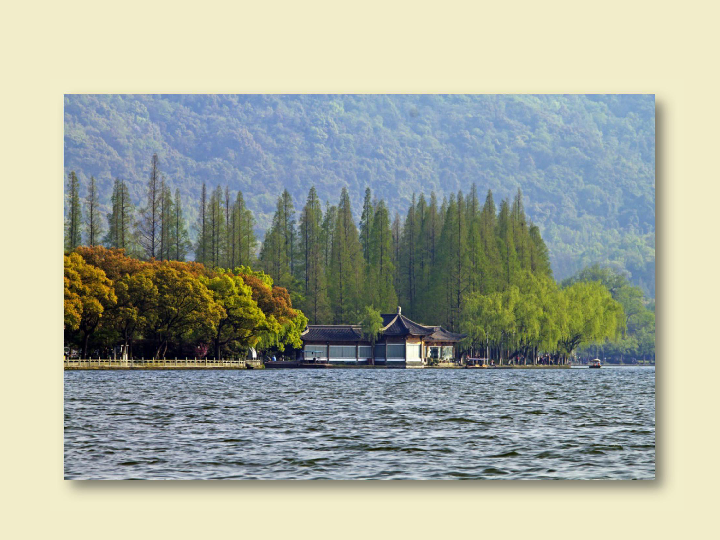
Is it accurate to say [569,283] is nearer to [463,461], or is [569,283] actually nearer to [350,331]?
[350,331]

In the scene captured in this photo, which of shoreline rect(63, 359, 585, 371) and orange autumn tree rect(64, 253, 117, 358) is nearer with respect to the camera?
orange autumn tree rect(64, 253, 117, 358)

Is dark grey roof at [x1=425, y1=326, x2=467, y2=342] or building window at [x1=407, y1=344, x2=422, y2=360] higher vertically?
dark grey roof at [x1=425, y1=326, x2=467, y2=342]

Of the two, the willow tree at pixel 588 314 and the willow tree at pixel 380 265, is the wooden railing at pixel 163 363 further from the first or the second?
the willow tree at pixel 588 314

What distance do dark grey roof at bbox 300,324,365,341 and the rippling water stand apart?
2552 cm

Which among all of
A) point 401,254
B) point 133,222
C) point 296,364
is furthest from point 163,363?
point 401,254

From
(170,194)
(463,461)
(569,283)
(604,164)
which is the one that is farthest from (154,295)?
(463,461)

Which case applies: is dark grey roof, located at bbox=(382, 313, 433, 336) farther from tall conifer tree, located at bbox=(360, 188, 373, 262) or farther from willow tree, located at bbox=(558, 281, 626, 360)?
willow tree, located at bbox=(558, 281, 626, 360)

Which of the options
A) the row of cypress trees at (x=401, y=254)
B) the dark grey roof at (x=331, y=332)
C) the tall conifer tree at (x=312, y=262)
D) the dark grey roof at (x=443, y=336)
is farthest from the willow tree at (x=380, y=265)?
the dark grey roof at (x=443, y=336)

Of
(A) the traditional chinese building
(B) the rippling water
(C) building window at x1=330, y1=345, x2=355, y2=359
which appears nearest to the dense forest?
(A) the traditional chinese building

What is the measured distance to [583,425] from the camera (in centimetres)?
1543

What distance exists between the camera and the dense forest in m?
37.1

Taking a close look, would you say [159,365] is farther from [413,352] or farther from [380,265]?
[413,352]

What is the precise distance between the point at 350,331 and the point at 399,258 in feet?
15.6
